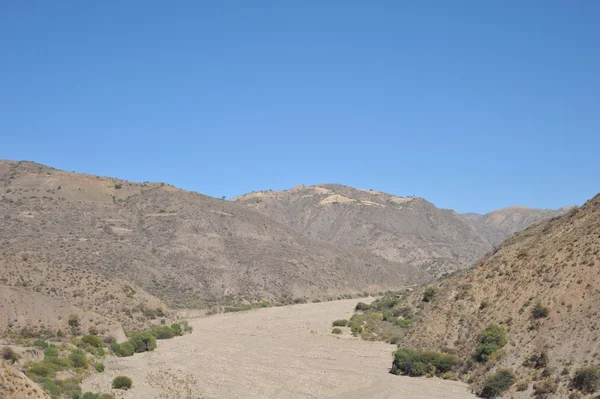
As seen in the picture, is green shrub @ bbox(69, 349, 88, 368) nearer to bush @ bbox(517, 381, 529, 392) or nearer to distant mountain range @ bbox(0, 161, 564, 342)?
distant mountain range @ bbox(0, 161, 564, 342)

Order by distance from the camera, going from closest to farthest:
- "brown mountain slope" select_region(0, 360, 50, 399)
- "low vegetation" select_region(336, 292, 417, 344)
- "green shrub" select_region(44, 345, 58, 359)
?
"brown mountain slope" select_region(0, 360, 50, 399) → "green shrub" select_region(44, 345, 58, 359) → "low vegetation" select_region(336, 292, 417, 344)

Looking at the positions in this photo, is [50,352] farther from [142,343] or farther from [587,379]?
[587,379]

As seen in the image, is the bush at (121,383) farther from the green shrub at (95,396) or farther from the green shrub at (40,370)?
the green shrub at (40,370)

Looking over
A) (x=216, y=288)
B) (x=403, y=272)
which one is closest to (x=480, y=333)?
(x=216, y=288)

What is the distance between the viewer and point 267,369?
45656 mm

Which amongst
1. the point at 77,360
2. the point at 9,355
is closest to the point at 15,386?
the point at 9,355

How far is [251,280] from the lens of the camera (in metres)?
115

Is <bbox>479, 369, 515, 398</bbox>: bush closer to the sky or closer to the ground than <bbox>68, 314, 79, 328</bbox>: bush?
closer to the ground

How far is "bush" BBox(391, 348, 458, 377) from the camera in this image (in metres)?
40.7

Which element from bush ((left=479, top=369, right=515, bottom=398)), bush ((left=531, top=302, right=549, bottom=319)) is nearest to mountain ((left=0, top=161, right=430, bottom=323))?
bush ((left=479, top=369, right=515, bottom=398))

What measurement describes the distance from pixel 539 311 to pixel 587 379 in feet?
28.3

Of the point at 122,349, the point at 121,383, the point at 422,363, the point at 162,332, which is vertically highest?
the point at 162,332

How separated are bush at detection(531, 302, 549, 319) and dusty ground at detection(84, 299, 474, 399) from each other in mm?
5966

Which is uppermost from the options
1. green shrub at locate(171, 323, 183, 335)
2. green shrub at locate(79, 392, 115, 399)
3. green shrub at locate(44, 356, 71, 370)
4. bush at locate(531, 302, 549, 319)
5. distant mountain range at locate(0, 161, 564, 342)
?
distant mountain range at locate(0, 161, 564, 342)
